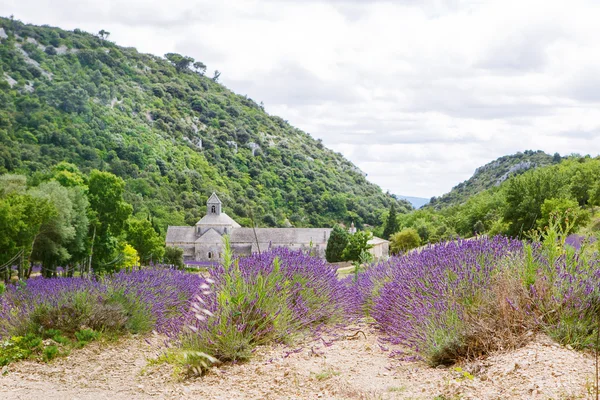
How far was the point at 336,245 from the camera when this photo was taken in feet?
194

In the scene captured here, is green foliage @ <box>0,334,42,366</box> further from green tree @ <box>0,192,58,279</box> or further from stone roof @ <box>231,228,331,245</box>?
stone roof @ <box>231,228,331,245</box>

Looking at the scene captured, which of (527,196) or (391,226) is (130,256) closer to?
(527,196)

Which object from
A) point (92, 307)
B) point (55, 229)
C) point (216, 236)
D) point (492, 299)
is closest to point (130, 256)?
point (55, 229)

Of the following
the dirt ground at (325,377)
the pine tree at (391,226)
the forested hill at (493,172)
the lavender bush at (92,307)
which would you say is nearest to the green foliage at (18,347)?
the dirt ground at (325,377)

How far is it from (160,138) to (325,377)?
126 meters

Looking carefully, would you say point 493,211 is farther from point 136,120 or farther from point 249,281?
point 136,120

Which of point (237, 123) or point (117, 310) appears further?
point (237, 123)

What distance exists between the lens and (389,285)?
7.88 meters

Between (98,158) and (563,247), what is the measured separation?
9017 centimetres

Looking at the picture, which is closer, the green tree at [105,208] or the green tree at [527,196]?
the green tree at [527,196]

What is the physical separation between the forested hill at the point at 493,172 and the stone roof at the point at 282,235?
42.5 meters

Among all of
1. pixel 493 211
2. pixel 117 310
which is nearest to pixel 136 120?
pixel 493 211

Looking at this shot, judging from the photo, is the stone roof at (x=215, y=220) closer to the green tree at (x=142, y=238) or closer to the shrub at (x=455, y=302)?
the green tree at (x=142, y=238)

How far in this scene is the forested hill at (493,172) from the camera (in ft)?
397
